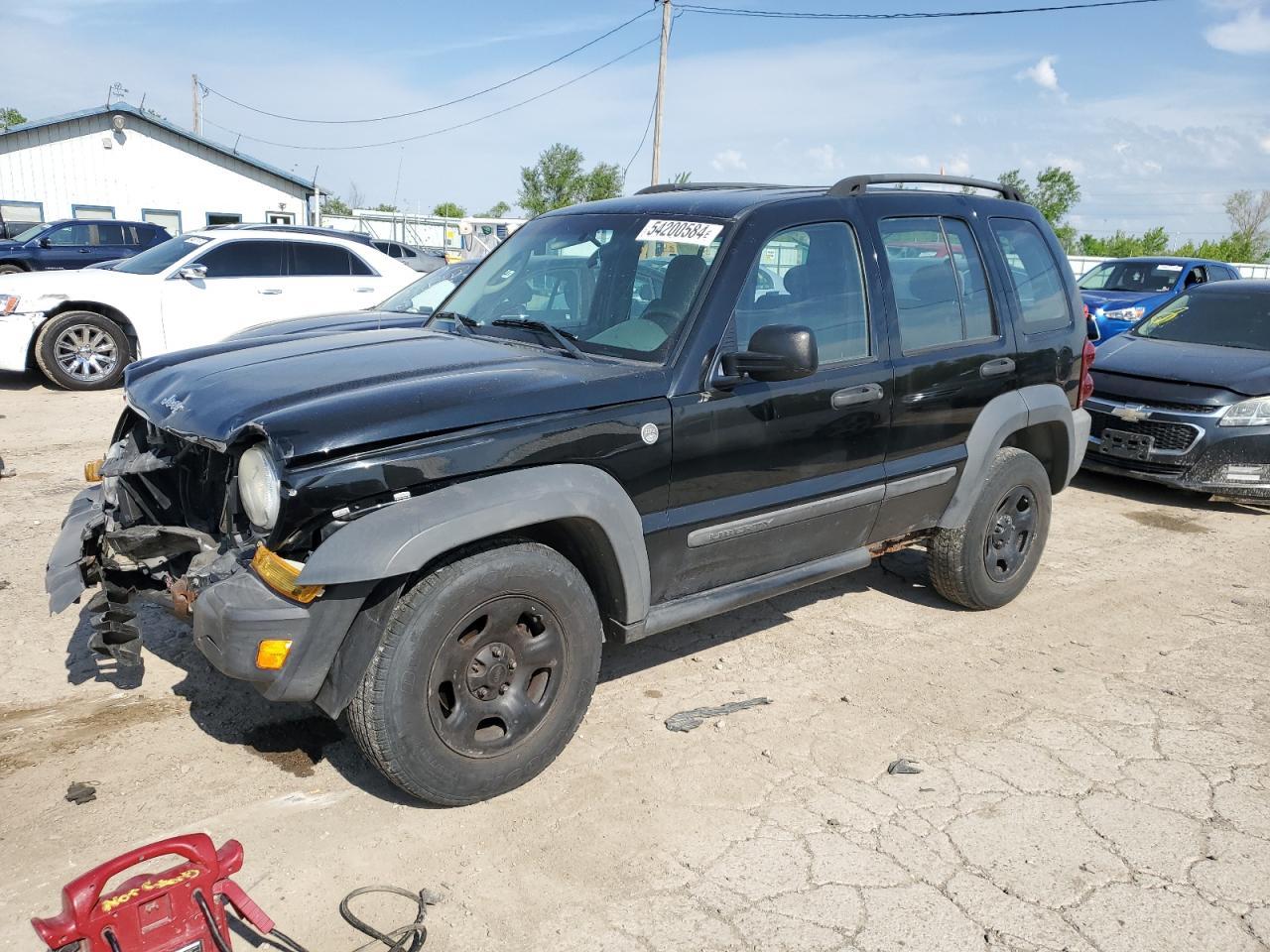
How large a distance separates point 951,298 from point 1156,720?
1966mm

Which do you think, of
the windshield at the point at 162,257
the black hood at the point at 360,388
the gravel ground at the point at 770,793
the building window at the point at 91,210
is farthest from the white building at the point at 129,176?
the black hood at the point at 360,388

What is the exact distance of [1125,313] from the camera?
14.5 meters

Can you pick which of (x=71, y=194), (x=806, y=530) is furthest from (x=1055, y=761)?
(x=71, y=194)

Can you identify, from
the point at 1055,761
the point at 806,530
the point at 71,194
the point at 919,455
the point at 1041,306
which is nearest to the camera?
the point at 1055,761

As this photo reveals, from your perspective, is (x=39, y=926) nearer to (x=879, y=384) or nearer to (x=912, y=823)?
(x=912, y=823)

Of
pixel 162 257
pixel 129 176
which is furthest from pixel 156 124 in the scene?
pixel 162 257

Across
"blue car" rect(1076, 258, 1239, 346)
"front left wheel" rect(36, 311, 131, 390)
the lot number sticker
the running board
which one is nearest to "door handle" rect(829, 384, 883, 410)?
the running board

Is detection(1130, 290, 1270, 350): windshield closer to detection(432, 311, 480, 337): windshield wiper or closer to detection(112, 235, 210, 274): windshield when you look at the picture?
detection(432, 311, 480, 337): windshield wiper

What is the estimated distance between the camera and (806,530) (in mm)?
3988

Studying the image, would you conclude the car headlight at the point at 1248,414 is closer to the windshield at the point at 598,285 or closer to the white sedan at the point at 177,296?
the windshield at the point at 598,285

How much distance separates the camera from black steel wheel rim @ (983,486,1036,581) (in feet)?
16.3

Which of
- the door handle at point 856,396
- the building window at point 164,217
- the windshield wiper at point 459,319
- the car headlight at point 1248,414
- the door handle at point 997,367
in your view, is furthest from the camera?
the building window at point 164,217

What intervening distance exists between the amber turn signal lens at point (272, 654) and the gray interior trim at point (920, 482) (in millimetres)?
2543

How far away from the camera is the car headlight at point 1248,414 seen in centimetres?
715
